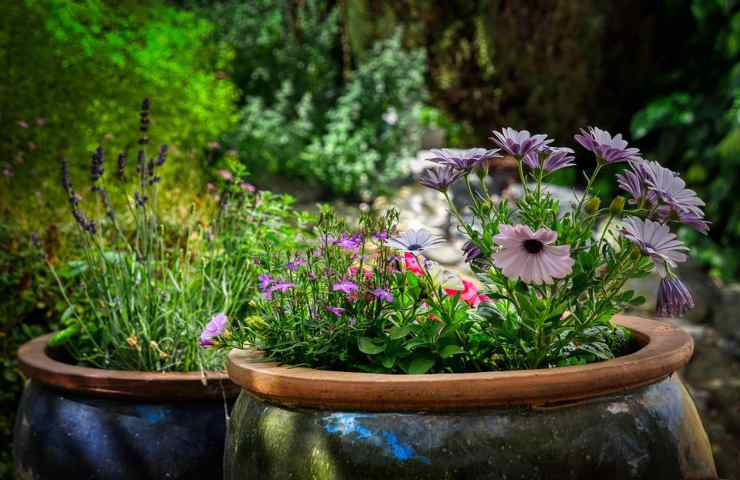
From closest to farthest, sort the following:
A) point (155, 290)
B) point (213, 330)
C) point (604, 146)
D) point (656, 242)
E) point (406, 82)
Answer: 1. point (656, 242)
2. point (604, 146)
3. point (213, 330)
4. point (155, 290)
5. point (406, 82)

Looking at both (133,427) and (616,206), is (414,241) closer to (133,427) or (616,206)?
(616,206)

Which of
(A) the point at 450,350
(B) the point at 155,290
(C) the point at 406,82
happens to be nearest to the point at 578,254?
(A) the point at 450,350

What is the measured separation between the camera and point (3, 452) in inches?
122

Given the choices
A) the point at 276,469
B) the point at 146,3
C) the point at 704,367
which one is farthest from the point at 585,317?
the point at 146,3

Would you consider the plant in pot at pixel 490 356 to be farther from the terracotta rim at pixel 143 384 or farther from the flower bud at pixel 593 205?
the terracotta rim at pixel 143 384

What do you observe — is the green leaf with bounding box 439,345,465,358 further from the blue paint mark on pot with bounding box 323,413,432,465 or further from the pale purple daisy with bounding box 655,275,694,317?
the pale purple daisy with bounding box 655,275,694,317

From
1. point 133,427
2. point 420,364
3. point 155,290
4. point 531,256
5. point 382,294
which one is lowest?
point 133,427

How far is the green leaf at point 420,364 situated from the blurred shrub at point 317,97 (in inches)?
208

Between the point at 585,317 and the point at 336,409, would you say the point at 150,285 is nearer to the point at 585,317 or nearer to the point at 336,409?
the point at 336,409

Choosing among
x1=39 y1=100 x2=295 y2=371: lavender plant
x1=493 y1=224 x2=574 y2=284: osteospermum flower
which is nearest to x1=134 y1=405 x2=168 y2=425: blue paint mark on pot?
x1=39 y1=100 x2=295 y2=371: lavender plant

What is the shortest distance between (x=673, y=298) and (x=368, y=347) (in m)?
0.58

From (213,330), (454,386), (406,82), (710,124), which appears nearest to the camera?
(454,386)

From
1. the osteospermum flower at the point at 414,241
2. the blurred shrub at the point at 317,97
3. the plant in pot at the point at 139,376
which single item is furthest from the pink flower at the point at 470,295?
the blurred shrub at the point at 317,97

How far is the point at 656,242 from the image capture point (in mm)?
1606
